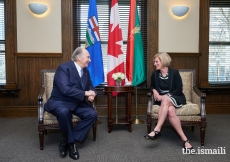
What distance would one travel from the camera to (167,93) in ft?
11.0

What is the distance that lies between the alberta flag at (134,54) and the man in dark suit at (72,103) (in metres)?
1.31

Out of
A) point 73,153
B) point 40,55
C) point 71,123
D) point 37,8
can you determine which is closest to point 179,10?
point 37,8

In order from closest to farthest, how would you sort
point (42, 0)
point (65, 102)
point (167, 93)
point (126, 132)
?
1. point (65, 102)
2. point (167, 93)
3. point (126, 132)
4. point (42, 0)

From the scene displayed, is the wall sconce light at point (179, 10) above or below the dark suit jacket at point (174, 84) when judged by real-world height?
above

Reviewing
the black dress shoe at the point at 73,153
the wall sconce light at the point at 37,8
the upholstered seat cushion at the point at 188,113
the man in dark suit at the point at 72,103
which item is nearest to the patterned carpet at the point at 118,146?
the black dress shoe at the point at 73,153

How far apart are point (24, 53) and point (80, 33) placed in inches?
46.4

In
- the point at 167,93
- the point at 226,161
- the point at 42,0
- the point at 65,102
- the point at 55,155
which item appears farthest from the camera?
the point at 42,0

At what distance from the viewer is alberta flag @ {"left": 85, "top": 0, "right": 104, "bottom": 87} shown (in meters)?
4.22

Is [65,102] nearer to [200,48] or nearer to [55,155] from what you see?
[55,155]

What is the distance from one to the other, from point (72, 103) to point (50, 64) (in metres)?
1.97

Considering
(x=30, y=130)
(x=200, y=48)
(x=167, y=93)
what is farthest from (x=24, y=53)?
(x=200, y=48)

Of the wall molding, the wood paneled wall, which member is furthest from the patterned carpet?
the wall molding

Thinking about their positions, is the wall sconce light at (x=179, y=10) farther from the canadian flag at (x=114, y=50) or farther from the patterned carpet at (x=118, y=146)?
the patterned carpet at (x=118, y=146)

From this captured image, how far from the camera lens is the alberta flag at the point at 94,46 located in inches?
166
